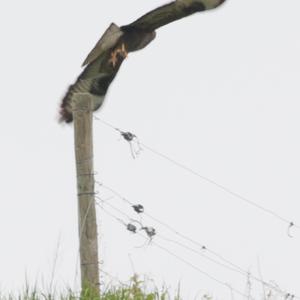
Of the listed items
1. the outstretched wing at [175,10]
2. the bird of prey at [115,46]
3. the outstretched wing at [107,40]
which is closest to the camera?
the outstretched wing at [175,10]

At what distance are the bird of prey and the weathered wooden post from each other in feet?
1.47

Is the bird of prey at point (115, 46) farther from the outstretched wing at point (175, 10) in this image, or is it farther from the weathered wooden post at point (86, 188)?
the weathered wooden post at point (86, 188)

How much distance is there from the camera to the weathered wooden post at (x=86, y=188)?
10.3 metres

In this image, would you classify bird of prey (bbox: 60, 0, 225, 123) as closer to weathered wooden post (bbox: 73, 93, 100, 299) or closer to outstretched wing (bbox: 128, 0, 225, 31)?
outstretched wing (bbox: 128, 0, 225, 31)

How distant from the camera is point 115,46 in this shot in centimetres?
1082

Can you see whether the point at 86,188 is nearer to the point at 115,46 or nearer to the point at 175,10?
the point at 115,46

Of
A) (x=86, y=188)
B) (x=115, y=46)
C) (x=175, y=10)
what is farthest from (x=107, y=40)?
(x=86, y=188)

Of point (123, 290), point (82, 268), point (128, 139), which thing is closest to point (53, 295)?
point (123, 290)

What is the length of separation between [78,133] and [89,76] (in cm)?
102

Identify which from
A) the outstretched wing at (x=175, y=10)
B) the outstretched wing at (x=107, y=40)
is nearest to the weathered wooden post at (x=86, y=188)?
the outstretched wing at (x=107, y=40)

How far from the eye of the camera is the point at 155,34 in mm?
10625

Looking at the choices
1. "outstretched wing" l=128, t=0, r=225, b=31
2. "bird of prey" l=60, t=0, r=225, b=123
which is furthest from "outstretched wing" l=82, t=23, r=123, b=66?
"outstretched wing" l=128, t=0, r=225, b=31

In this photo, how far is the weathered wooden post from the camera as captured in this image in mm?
10266

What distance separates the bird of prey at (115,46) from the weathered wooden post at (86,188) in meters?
0.45
